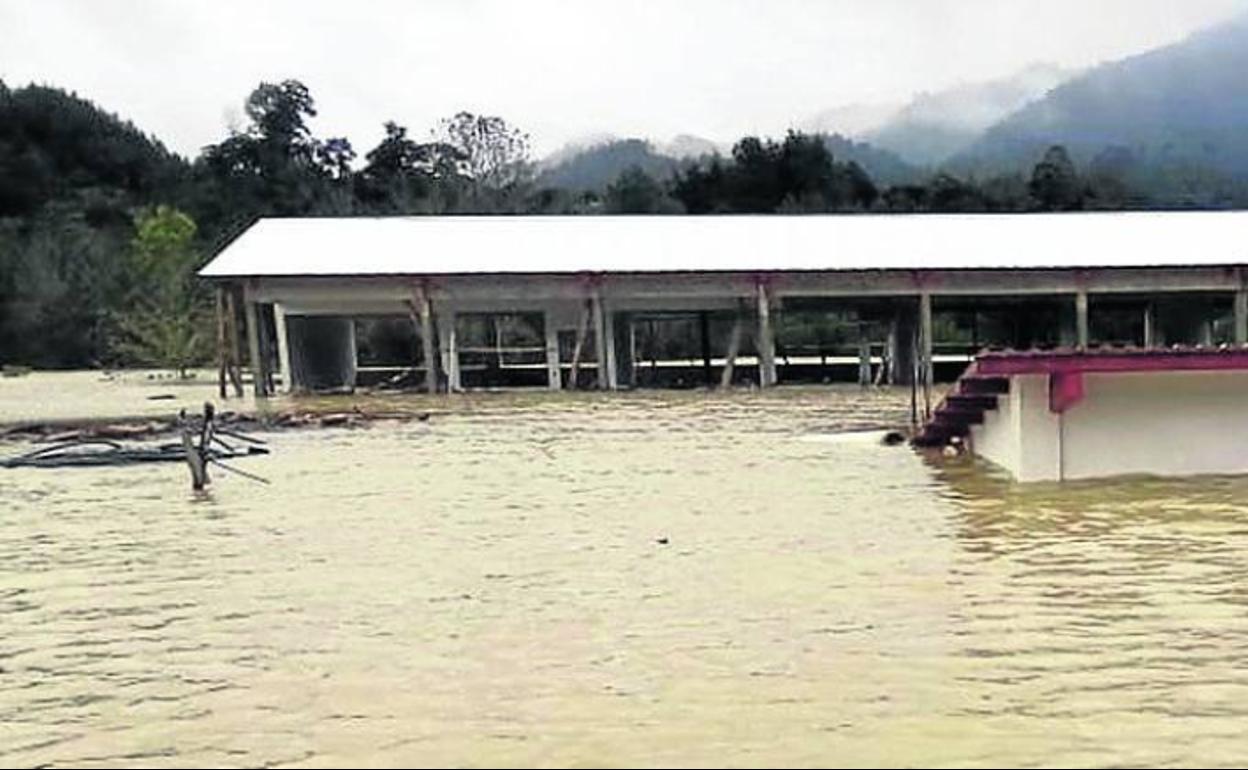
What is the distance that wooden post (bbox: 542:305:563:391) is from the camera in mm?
31500

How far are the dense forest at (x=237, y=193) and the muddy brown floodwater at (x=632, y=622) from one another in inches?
1310

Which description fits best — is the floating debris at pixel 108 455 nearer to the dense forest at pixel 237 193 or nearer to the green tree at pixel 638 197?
the dense forest at pixel 237 193

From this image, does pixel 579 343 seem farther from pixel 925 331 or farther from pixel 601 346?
pixel 925 331

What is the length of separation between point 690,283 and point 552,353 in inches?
139

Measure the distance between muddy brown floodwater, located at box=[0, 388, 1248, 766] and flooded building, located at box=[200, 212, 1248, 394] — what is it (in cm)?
1616

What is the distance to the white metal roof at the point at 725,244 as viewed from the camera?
30.2m

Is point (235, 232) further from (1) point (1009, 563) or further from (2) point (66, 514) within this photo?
(1) point (1009, 563)

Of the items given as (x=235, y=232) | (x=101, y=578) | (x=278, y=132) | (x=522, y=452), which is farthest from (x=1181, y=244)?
(x=278, y=132)

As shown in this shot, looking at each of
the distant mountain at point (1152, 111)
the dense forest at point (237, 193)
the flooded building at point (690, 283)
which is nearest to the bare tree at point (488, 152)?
the dense forest at point (237, 193)

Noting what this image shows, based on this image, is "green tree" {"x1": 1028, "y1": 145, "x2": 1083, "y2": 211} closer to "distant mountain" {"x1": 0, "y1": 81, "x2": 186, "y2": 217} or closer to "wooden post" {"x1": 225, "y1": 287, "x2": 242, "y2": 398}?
"wooden post" {"x1": 225, "y1": 287, "x2": 242, "y2": 398}

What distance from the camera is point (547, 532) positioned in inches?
402

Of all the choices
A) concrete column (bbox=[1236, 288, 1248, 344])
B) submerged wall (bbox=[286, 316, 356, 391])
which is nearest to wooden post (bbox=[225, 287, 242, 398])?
submerged wall (bbox=[286, 316, 356, 391])

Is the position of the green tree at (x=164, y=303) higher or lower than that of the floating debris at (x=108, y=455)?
higher

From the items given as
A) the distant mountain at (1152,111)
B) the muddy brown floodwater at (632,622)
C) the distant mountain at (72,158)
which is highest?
the distant mountain at (1152,111)
